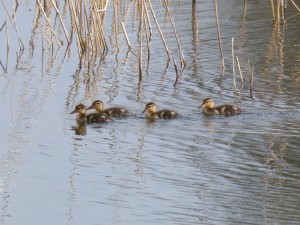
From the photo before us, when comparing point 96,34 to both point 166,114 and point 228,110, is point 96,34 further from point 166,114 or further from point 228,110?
point 228,110

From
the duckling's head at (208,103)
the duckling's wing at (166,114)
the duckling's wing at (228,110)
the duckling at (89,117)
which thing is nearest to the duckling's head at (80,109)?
the duckling at (89,117)

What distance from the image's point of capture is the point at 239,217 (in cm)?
709

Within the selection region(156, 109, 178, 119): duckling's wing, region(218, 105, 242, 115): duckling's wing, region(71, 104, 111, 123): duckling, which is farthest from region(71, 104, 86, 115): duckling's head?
region(218, 105, 242, 115): duckling's wing

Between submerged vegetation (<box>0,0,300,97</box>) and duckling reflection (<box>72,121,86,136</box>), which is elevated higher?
submerged vegetation (<box>0,0,300,97</box>)

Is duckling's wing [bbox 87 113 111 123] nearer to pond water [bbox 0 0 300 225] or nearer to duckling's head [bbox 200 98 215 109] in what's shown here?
pond water [bbox 0 0 300 225]

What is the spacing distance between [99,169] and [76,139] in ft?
3.67

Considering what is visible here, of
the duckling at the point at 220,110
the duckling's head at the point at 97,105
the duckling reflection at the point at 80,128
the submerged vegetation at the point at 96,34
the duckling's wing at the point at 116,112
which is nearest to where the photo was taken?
the duckling reflection at the point at 80,128

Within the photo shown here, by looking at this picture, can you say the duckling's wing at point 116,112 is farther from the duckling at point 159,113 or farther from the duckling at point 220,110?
the duckling at point 220,110

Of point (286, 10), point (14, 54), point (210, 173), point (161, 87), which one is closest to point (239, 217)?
point (210, 173)

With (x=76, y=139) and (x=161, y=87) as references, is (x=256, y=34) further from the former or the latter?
(x=76, y=139)

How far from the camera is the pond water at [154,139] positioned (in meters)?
7.37

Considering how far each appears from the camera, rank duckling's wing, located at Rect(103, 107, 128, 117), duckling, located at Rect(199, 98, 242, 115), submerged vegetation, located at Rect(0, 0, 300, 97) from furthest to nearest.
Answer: submerged vegetation, located at Rect(0, 0, 300, 97), duckling's wing, located at Rect(103, 107, 128, 117), duckling, located at Rect(199, 98, 242, 115)

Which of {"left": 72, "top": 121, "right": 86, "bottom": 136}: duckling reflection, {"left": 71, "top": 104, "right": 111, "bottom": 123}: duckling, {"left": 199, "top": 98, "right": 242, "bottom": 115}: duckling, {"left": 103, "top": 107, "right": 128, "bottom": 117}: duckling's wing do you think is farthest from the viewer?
{"left": 103, "top": 107, "right": 128, "bottom": 117}: duckling's wing

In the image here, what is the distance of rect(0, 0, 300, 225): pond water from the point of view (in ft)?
24.2
